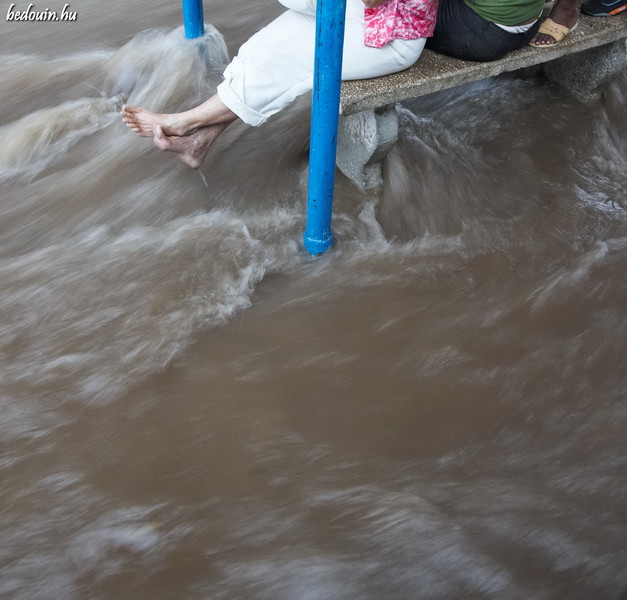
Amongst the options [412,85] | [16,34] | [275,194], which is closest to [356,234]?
[275,194]

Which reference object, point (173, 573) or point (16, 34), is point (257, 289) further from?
point (16, 34)

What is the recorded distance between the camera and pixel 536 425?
2.11m

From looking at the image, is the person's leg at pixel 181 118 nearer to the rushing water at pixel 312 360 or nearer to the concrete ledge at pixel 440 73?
the rushing water at pixel 312 360

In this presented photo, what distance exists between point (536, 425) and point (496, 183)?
4.15 ft

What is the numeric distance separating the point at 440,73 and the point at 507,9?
30 centimetres

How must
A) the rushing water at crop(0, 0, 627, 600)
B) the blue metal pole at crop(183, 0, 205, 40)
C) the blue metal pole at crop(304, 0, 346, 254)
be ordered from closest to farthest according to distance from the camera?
1. the rushing water at crop(0, 0, 627, 600)
2. the blue metal pole at crop(304, 0, 346, 254)
3. the blue metal pole at crop(183, 0, 205, 40)

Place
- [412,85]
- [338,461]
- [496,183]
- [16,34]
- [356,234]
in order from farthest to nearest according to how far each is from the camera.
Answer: [16,34]
[496,183]
[356,234]
[412,85]
[338,461]

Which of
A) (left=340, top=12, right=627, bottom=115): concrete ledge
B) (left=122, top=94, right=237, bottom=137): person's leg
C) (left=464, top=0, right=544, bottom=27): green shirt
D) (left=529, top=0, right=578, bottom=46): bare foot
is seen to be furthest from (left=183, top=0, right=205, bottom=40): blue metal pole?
(left=529, top=0, right=578, bottom=46): bare foot

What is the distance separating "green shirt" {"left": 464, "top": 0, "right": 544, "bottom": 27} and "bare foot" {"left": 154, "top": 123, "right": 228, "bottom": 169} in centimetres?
99

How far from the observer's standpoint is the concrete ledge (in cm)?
245

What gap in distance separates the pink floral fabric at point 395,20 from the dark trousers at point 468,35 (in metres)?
0.13

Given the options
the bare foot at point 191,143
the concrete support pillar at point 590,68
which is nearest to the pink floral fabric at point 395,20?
the bare foot at point 191,143

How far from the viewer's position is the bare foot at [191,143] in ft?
8.86

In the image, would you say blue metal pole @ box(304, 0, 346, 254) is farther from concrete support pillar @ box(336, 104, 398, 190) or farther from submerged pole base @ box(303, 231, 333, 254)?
concrete support pillar @ box(336, 104, 398, 190)
